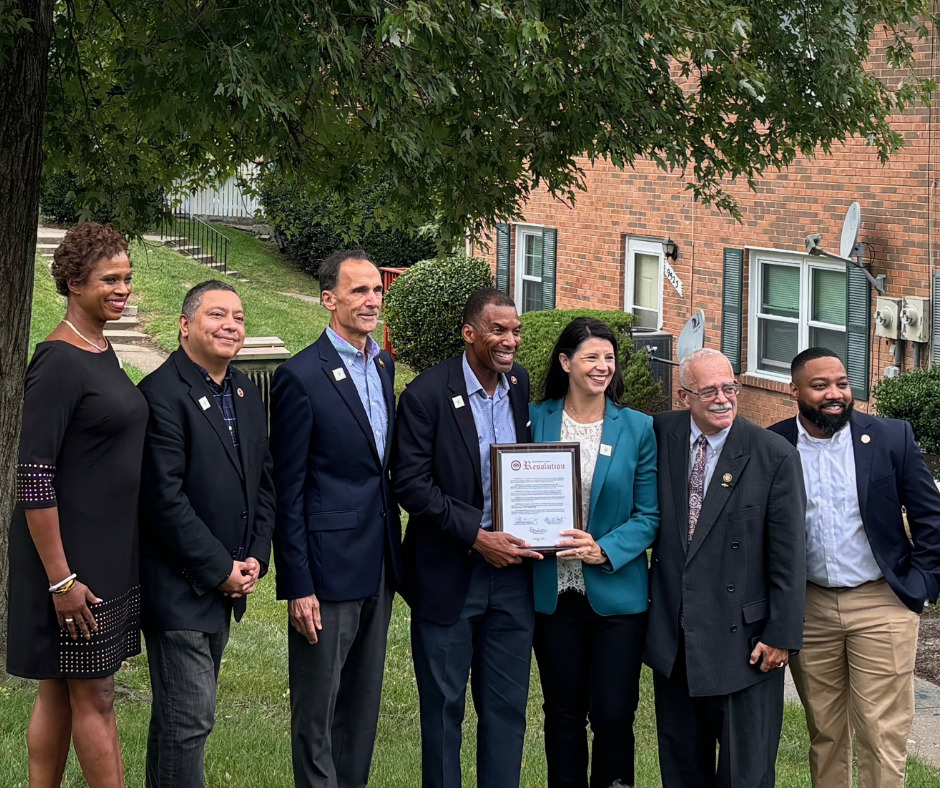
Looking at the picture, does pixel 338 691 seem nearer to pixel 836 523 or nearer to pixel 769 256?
pixel 836 523

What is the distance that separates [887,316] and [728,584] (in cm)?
952

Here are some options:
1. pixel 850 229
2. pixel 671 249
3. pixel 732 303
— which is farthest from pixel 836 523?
pixel 671 249

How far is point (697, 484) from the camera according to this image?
518cm

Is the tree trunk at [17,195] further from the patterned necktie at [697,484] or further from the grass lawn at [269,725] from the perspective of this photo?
the patterned necktie at [697,484]

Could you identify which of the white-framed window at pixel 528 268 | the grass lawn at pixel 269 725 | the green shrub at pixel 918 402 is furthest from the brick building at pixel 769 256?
the grass lawn at pixel 269 725

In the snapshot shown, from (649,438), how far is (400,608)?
5.39m

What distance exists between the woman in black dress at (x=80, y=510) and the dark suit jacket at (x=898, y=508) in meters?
3.00

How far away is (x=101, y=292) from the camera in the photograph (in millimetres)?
4629

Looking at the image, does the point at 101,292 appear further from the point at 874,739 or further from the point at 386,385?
the point at 874,739

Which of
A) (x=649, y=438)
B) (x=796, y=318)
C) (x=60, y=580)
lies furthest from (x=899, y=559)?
(x=796, y=318)

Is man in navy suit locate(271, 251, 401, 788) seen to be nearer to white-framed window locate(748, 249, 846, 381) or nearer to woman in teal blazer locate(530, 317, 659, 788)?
woman in teal blazer locate(530, 317, 659, 788)

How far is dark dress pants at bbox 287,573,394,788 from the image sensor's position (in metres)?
5.09

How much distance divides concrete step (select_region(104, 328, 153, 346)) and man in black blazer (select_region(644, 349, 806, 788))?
611 inches

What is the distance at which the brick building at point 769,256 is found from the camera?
1367 cm
